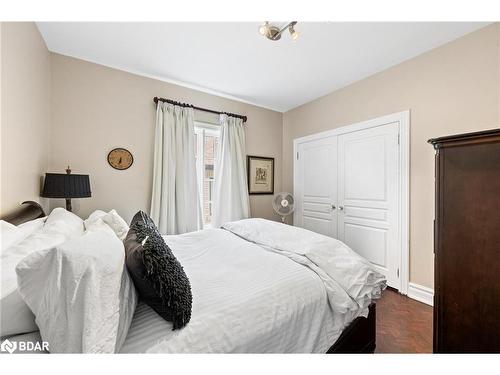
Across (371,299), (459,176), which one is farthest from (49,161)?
(459,176)

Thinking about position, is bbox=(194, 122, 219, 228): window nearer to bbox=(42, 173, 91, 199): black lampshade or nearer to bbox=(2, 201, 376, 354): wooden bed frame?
bbox=(42, 173, 91, 199): black lampshade

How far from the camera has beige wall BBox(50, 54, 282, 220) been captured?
2354 mm

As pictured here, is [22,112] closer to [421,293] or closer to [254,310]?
[254,310]

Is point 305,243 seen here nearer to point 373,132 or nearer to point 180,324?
point 180,324

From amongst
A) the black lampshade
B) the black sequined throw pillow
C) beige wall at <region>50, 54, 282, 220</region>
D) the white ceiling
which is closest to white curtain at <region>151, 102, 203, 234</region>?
beige wall at <region>50, 54, 282, 220</region>

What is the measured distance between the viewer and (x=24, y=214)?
1.48m

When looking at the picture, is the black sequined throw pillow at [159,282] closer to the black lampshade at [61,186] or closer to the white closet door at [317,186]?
the black lampshade at [61,186]

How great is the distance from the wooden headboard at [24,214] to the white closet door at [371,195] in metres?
3.17

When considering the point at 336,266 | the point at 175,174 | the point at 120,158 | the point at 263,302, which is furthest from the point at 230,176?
the point at 263,302

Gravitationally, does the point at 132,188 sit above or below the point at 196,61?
below

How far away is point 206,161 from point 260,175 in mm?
961
